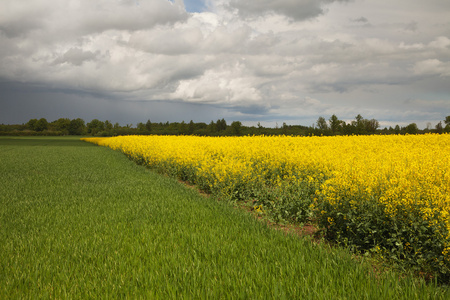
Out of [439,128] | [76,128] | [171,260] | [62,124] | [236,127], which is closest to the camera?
[171,260]

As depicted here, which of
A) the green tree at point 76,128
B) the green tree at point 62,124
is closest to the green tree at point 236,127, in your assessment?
the green tree at point 76,128

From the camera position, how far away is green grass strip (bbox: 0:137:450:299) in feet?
10.5

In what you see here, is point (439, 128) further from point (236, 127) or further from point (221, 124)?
point (221, 124)

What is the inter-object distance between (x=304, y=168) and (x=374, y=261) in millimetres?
5508

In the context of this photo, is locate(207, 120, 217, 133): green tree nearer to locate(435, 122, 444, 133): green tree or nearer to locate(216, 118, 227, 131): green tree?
locate(216, 118, 227, 131): green tree

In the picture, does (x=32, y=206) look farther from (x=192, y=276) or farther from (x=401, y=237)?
(x=401, y=237)

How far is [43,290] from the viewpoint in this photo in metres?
3.51

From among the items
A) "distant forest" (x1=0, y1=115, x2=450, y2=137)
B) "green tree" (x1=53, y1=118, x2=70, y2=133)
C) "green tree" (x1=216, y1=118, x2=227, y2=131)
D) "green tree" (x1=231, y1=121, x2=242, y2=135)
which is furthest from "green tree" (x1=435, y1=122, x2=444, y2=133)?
"green tree" (x1=53, y1=118, x2=70, y2=133)

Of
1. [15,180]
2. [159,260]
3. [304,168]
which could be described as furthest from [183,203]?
[15,180]

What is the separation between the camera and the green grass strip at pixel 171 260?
10.5 feet

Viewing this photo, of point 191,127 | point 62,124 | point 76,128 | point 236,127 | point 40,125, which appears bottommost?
point 236,127

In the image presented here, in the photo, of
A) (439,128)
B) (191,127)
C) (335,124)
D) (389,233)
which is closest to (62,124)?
(191,127)

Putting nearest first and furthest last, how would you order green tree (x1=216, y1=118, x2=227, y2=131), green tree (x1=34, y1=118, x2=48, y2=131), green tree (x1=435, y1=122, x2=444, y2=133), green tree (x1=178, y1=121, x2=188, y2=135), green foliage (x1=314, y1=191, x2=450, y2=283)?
green foliage (x1=314, y1=191, x2=450, y2=283)
green tree (x1=435, y1=122, x2=444, y2=133)
green tree (x1=216, y1=118, x2=227, y2=131)
green tree (x1=178, y1=121, x2=188, y2=135)
green tree (x1=34, y1=118, x2=48, y2=131)

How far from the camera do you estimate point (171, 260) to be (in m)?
4.01
